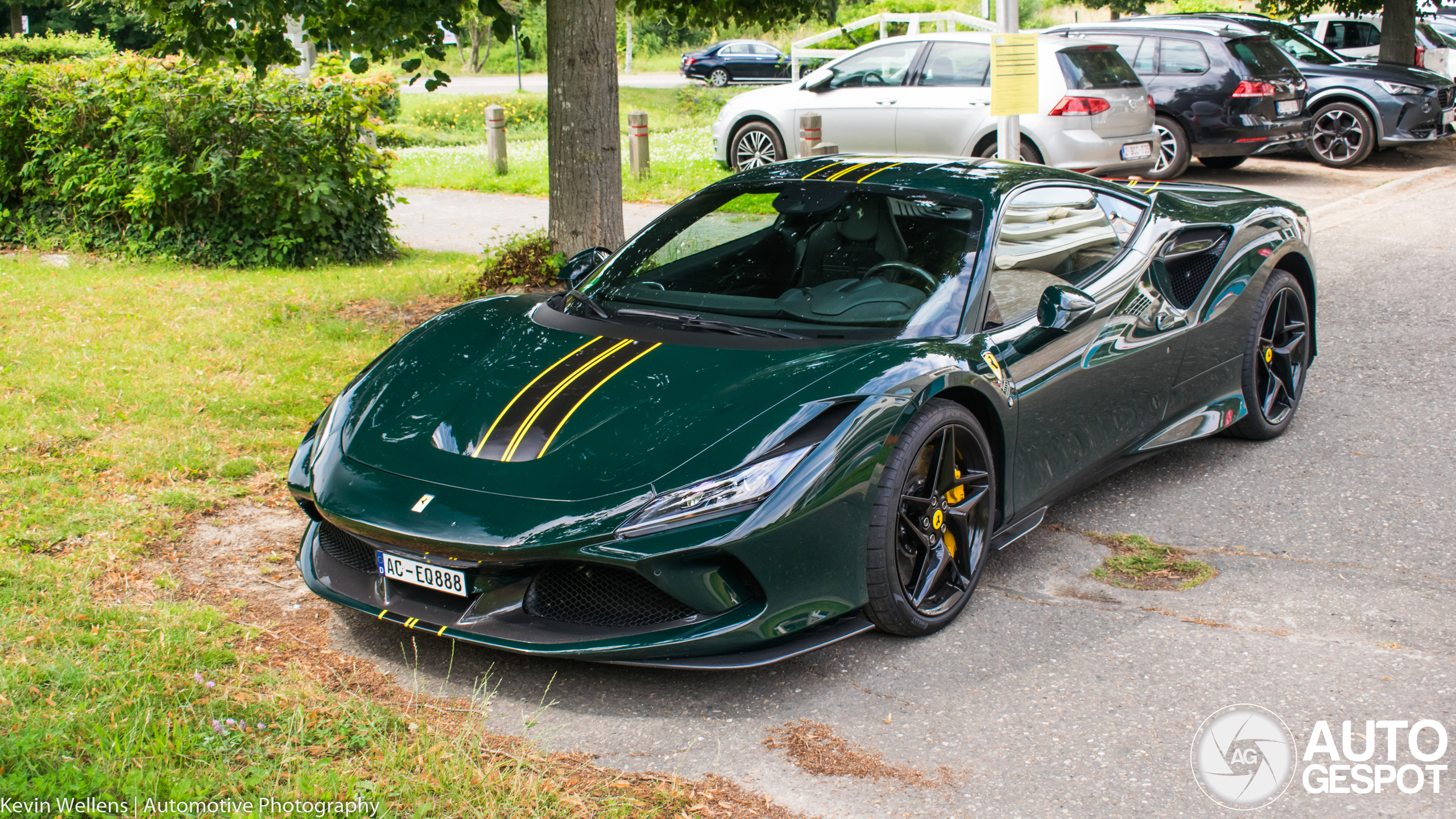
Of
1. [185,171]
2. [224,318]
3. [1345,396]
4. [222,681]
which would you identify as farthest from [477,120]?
[222,681]

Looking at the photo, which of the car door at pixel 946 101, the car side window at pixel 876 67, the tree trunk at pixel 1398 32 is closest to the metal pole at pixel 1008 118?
the car door at pixel 946 101

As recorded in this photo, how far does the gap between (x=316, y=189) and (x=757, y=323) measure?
641cm

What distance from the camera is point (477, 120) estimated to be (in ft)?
85.8

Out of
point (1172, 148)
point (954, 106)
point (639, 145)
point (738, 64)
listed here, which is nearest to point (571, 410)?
point (954, 106)

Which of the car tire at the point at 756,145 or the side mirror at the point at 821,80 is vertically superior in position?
the side mirror at the point at 821,80

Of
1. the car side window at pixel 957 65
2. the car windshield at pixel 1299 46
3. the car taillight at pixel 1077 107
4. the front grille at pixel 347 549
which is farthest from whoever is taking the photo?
the car windshield at pixel 1299 46

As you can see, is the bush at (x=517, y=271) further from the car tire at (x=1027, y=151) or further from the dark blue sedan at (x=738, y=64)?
the dark blue sedan at (x=738, y=64)

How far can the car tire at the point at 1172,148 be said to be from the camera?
13.3 metres

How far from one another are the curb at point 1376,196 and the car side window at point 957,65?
11.2 feet

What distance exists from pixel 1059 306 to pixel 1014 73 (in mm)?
4137

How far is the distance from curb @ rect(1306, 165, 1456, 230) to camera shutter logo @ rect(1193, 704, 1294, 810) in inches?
346

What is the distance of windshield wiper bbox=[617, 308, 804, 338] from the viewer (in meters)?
3.86

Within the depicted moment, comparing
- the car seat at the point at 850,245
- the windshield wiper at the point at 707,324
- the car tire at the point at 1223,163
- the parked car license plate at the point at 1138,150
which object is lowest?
the windshield wiper at the point at 707,324

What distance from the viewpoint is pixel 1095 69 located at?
11.5 m
